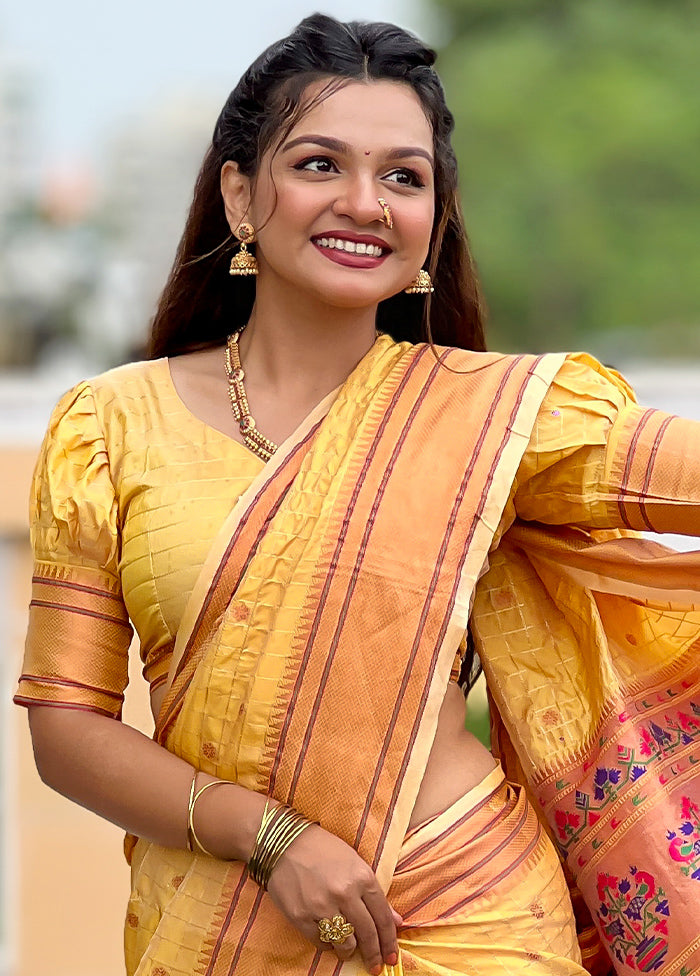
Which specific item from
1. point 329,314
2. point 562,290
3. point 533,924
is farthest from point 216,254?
point 562,290

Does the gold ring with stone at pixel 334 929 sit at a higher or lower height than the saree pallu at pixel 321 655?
lower

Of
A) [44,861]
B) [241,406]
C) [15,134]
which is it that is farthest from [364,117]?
[15,134]

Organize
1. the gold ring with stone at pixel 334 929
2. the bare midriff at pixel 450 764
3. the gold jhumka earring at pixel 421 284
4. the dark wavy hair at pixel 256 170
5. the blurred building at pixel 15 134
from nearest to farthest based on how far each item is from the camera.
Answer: the gold ring with stone at pixel 334 929, the bare midriff at pixel 450 764, the dark wavy hair at pixel 256 170, the gold jhumka earring at pixel 421 284, the blurred building at pixel 15 134

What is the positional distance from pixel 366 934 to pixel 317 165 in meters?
0.98

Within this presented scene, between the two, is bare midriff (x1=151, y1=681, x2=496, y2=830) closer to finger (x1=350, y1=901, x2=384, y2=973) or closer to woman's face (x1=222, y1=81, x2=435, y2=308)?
finger (x1=350, y1=901, x2=384, y2=973)

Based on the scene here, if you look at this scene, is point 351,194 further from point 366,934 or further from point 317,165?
point 366,934

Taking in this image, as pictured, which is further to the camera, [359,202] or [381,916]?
[359,202]

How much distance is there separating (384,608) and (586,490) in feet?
1.00

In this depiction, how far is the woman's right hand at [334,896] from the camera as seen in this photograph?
6.18 ft

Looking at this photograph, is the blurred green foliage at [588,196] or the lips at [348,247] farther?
the blurred green foliage at [588,196]

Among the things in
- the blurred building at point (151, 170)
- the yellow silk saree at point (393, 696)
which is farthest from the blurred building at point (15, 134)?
the yellow silk saree at point (393, 696)

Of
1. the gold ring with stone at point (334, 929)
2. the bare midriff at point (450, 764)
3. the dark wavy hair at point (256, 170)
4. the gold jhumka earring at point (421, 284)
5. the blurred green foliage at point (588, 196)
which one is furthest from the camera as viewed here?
the blurred green foliage at point (588, 196)

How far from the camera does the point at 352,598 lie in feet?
6.47

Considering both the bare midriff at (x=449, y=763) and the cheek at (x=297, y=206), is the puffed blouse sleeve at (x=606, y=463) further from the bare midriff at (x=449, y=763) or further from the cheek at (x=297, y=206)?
the cheek at (x=297, y=206)
